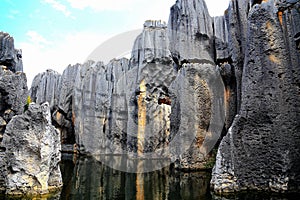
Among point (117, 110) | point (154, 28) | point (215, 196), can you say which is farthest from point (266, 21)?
point (117, 110)

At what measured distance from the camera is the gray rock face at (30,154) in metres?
5.91

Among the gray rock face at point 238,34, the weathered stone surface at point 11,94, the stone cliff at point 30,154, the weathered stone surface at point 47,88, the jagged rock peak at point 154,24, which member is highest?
the jagged rock peak at point 154,24

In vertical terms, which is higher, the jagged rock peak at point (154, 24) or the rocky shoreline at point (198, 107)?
the jagged rock peak at point (154, 24)

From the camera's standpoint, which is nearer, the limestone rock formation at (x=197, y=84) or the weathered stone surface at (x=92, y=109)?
the limestone rock formation at (x=197, y=84)

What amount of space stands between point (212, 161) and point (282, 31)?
5.38 metres

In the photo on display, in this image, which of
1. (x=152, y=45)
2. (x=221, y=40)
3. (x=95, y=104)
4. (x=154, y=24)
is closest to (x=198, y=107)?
(x=221, y=40)

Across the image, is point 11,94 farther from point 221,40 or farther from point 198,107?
point 221,40

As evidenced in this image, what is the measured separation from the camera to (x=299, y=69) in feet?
18.2

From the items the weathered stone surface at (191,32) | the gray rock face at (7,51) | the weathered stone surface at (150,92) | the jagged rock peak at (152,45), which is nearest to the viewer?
the gray rock face at (7,51)

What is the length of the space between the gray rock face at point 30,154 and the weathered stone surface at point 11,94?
2.25m

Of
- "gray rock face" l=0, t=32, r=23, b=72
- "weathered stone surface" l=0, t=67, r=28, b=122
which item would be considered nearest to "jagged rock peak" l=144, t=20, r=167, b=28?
"gray rock face" l=0, t=32, r=23, b=72

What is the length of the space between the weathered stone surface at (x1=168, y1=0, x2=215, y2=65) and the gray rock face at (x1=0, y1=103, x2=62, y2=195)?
6.06 metres

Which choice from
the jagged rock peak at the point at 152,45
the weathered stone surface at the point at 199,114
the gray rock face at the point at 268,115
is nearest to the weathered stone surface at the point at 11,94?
the weathered stone surface at the point at 199,114

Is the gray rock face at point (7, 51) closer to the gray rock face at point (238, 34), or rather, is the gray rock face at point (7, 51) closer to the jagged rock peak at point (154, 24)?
the gray rock face at point (238, 34)
